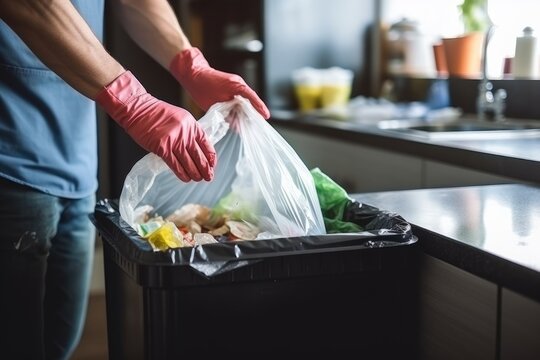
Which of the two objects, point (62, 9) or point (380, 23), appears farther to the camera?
point (380, 23)

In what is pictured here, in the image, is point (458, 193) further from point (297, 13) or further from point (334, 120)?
point (297, 13)

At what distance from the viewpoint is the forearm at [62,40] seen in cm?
129

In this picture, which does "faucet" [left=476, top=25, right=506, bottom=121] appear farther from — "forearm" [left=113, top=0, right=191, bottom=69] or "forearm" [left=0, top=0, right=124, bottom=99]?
"forearm" [left=0, top=0, right=124, bottom=99]

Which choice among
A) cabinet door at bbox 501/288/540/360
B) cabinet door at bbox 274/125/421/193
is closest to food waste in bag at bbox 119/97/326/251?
cabinet door at bbox 501/288/540/360

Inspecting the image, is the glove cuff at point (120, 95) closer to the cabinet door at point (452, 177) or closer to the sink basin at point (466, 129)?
the cabinet door at point (452, 177)

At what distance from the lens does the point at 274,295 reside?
1103 millimetres

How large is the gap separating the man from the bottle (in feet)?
4.25

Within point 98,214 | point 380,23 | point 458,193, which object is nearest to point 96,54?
point 98,214

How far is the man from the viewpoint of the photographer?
Answer: 1295 mm

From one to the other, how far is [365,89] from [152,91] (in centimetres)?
112

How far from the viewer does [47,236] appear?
161 cm

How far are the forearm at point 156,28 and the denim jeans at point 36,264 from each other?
37 centimetres

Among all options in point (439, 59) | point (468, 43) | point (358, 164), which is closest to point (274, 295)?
point (358, 164)

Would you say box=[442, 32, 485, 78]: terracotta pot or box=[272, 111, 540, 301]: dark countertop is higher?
box=[442, 32, 485, 78]: terracotta pot
